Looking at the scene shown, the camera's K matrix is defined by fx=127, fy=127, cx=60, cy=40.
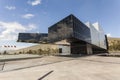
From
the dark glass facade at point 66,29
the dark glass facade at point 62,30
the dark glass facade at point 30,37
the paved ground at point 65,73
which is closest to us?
the paved ground at point 65,73

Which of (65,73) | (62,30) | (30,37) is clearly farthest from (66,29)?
(65,73)

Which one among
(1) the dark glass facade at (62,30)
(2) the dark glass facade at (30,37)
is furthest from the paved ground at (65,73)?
(2) the dark glass facade at (30,37)

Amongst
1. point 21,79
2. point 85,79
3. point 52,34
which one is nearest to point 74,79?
point 85,79

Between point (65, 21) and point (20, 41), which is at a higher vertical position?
point (65, 21)

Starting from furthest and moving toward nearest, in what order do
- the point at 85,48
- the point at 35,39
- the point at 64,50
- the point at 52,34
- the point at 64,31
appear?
1. the point at 64,50
2. the point at 35,39
3. the point at 85,48
4. the point at 52,34
5. the point at 64,31

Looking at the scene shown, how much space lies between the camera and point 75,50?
182 feet

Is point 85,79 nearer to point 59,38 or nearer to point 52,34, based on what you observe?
point 59,38

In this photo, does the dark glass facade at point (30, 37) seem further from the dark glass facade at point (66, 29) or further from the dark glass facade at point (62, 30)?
the dark glass facade at point (66, 29)

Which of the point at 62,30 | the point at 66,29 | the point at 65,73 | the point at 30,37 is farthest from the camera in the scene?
the point at 30,37

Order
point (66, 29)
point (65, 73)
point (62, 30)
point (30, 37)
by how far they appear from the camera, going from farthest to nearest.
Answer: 1. point (30, 37)
2. point (62, 30)
3. point (66, 29)
4. point (65, 73)

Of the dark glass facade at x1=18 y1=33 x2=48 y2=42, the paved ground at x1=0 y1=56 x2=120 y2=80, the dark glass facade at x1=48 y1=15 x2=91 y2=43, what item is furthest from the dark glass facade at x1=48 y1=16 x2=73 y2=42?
the paved ground at x1=0 y1=56 x2=120 y2=80

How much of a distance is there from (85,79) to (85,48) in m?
46.5

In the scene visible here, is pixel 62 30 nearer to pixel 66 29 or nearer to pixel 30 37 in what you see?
pixel 66 29

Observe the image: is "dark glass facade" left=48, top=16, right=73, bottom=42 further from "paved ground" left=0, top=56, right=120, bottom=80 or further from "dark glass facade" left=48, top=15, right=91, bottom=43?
"paved ground" left=0, top=56, right=120, bottom=80
